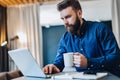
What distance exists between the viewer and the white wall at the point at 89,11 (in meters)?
6.10

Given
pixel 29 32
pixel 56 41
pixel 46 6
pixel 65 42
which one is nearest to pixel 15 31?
pixel 29 32

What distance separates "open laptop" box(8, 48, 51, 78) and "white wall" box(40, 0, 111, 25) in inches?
191

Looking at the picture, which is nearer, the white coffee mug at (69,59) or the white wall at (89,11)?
the white coffee mug at (69,59)

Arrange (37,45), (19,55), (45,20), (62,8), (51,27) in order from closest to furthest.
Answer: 1. (19,55)
2. (62,8)
3. (37,45)
4. (45,20)
5. (51,27)

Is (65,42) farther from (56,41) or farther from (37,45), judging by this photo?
(56,41)

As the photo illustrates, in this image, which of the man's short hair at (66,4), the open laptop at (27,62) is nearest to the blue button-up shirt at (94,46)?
the man's short hair at (66,4)

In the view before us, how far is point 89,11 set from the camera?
21.5ft

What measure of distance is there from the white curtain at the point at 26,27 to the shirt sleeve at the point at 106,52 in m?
4.69

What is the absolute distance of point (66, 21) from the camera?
54.0 inches

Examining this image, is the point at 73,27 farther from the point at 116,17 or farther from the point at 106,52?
the point at 116,17

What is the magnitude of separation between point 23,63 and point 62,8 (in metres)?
0.38

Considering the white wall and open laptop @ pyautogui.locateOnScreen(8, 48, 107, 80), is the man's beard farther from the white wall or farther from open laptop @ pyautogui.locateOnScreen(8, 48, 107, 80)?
the white wall

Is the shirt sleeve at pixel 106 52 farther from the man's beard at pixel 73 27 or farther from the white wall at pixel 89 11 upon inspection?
the white wall at pixel 89 11

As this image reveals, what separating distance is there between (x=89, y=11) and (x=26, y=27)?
178cm
